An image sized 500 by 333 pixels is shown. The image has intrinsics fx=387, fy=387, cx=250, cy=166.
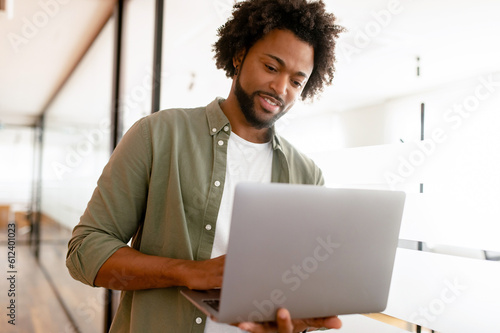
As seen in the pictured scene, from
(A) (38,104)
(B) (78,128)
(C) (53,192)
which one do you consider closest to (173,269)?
(B) (78,128)

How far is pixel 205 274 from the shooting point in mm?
737

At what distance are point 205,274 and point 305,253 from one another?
0.20m

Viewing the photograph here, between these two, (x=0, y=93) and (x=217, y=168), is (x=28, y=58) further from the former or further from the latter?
(x=217, y=168)

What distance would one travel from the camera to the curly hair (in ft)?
3.76

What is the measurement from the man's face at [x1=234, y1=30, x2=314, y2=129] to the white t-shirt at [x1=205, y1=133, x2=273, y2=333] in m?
0.07

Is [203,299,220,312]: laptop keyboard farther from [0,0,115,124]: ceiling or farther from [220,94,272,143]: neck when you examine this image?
[0,0,115,124]: ceiling

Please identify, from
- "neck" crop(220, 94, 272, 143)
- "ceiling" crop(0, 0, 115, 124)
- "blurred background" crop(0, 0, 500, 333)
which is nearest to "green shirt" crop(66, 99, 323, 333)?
"neck" crop(220, 94, 272, 143)

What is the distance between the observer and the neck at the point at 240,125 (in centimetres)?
110

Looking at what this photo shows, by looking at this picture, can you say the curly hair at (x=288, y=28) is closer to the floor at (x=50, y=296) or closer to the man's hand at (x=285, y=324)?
the man's hand at (x=285, y=324)

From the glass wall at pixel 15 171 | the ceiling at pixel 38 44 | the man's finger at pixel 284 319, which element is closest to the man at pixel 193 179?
the man's finger at pixel 284 319

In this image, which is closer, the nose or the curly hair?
the nose

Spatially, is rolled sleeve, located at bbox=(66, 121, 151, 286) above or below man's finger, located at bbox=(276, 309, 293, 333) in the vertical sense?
above

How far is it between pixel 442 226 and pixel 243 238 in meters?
0.64

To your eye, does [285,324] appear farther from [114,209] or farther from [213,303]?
[114,209]
